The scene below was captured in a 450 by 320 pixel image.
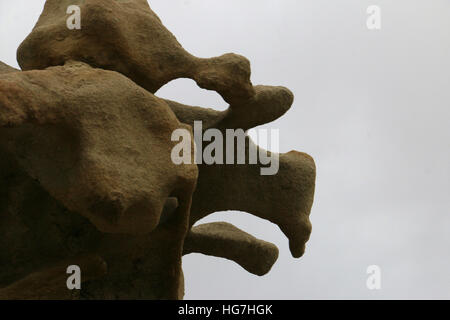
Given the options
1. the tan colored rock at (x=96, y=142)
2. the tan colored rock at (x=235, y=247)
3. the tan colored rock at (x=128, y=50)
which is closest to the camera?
the tan colored rock at (x=96, y=142)

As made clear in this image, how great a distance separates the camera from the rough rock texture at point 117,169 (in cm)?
298

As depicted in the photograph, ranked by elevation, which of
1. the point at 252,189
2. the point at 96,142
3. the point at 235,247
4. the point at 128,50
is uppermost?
the point at 128,50

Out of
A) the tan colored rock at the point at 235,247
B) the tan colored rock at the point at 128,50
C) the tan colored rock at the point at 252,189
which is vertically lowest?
the tan colored rock at the point at 235,247

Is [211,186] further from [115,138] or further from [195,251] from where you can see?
[115,138]

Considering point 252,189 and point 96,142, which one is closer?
point 96,142

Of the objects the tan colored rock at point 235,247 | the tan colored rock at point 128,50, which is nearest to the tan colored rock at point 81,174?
the tan colored rock at point 128,50

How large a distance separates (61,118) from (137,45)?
0.78 metres

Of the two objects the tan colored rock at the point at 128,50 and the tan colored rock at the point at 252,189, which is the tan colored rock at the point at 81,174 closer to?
the tan colored rock at the point at 128,50

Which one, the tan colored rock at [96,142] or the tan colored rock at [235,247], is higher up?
the tan colored rock at [96,142]

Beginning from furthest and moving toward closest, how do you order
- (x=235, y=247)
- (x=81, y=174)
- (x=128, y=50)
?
(x=235, y=247), (x=128, y=50), (x=81, y=174)

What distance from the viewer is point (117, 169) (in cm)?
297

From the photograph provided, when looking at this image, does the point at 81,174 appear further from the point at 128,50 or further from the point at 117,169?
the point at 128,50

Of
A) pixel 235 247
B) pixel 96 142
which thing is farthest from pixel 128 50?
pixel 235 247

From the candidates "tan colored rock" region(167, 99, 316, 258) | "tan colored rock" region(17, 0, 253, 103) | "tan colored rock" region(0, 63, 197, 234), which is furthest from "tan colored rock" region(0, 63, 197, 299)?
"tan colored rock" region(167, 99, 316, 258)
